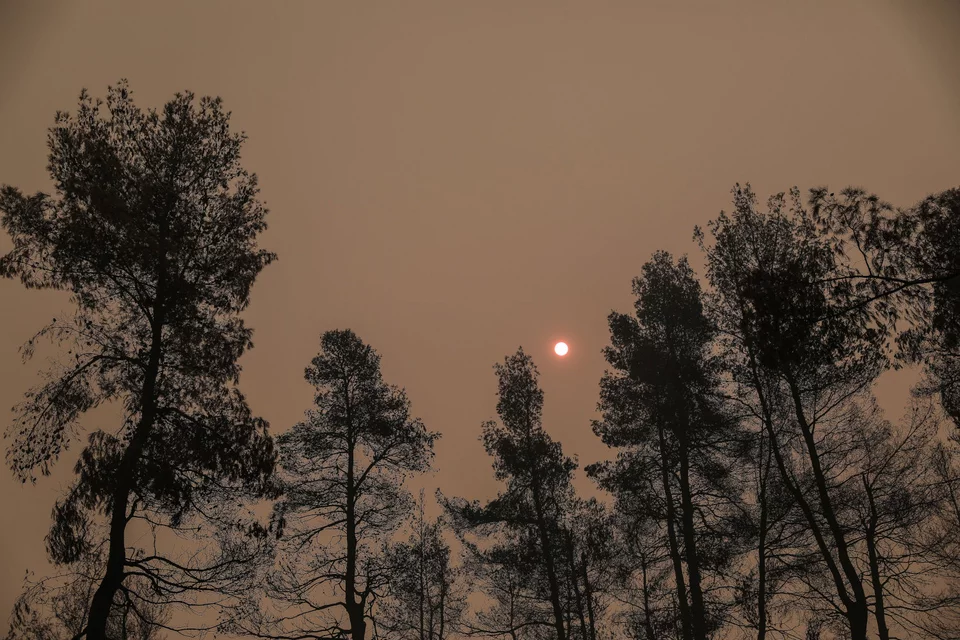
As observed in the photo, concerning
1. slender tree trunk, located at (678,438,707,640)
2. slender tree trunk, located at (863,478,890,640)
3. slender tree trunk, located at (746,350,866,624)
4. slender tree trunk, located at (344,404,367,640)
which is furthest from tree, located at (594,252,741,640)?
slender tree trunk, located at (344,404,367,640)

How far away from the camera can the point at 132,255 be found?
1020 centimetres

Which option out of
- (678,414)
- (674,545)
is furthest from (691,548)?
(678,414)

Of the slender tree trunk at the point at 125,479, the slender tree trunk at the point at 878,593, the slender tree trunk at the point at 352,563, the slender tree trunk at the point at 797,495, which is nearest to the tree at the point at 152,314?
the slender tree trunk at the point at 125,479

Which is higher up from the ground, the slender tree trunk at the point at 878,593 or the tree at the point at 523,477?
the tree at the point at 523,477

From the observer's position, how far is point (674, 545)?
17.8 metres

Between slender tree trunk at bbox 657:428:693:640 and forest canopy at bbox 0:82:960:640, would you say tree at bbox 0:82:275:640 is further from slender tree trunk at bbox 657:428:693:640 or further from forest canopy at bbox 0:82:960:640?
slender tree trunk at bbox 657:428:693:640

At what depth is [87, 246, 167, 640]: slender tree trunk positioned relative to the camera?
8.64 meters

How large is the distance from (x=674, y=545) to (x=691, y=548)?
195cm

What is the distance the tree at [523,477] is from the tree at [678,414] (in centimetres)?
255

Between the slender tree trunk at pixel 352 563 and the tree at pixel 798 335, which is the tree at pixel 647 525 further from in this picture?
the slender tree trunk at pixel 352 563

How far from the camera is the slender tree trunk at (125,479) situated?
28.3 ft

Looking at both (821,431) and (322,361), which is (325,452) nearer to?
(322,361)

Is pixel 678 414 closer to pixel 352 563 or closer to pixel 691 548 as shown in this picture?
pixel 691 548

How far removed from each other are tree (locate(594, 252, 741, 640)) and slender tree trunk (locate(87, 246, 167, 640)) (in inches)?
496
